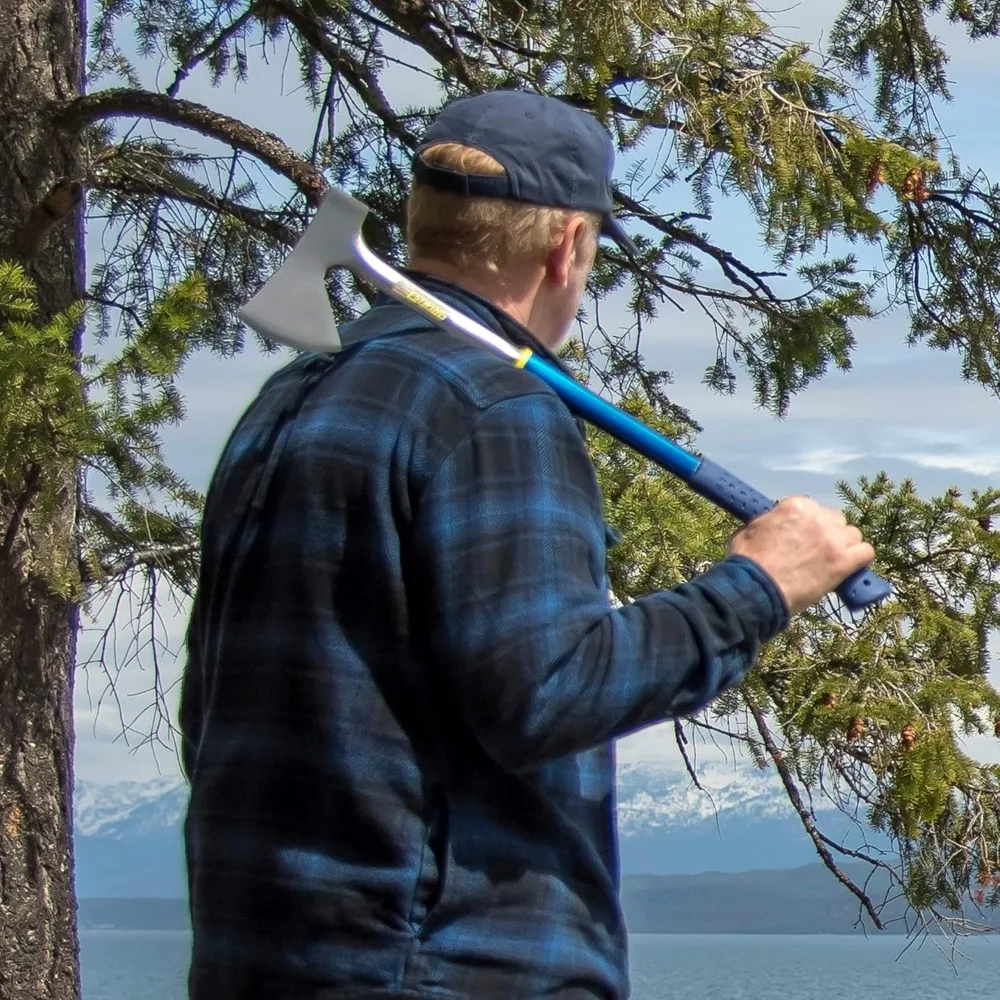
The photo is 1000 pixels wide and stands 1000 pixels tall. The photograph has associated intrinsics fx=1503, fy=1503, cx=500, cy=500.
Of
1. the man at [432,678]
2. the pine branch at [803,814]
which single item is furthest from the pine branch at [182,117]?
the man at [432,678]

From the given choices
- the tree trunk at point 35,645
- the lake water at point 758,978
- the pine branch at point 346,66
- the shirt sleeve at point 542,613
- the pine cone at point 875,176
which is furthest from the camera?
the lake water at point 758,978

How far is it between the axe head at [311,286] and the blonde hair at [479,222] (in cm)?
12

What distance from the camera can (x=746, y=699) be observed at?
14.4 feet

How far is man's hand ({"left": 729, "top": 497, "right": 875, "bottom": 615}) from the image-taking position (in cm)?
162

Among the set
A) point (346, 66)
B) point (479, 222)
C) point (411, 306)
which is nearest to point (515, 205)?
point (479, 222)

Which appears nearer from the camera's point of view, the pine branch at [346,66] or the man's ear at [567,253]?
the man's ear at [567,253]

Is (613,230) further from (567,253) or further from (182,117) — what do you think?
(182,117)

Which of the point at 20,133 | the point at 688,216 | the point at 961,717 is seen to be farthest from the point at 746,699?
the point at 20,133

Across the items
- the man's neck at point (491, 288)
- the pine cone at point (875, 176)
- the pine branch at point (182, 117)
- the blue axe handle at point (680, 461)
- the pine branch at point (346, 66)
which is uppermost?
the pine branch at point (346, 66)

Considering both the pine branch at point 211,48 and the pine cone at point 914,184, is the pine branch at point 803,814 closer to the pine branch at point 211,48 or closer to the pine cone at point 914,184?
the pine cone at point 914,184

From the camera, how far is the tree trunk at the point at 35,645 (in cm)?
459

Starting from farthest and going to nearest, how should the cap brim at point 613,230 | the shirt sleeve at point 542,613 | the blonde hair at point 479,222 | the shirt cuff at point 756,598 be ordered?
the cap brim at point 613,230
the blonde hair at point 479,222
the shirt cuff at point 756,598
the shirt sleeve at point 542,613

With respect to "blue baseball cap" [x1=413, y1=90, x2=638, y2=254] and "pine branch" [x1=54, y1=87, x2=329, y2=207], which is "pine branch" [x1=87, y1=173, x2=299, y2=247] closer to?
"pine branch" [x1=54, y1=87, x2=329, y2=207]

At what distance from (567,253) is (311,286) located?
32 centimetres
